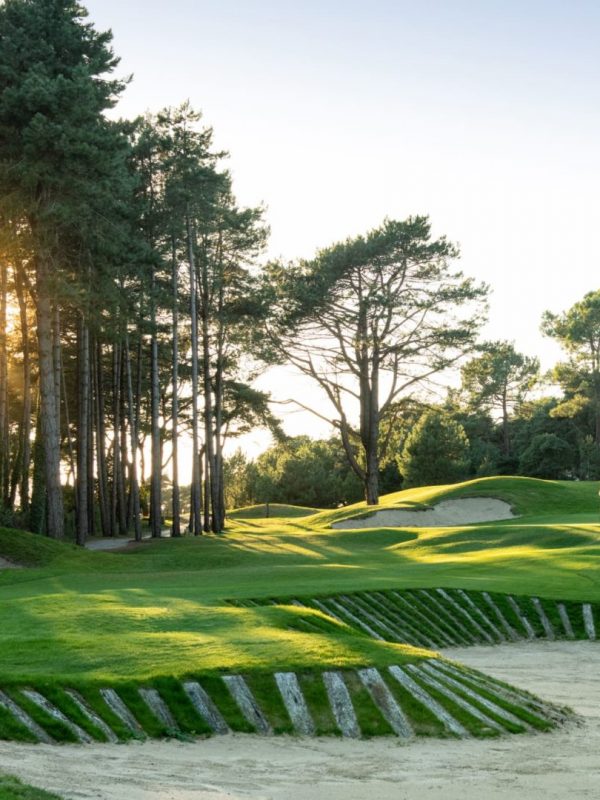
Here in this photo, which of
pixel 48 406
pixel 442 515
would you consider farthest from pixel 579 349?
pixel 48 406

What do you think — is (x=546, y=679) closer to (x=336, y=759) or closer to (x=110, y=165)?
(x=336, y=759)

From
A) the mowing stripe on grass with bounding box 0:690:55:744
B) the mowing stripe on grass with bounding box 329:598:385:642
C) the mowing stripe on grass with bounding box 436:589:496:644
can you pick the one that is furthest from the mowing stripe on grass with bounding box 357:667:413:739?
the mowing stripe on grass with bounding box 436:589:496:644

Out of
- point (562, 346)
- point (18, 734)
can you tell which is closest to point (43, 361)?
point (18, 734)

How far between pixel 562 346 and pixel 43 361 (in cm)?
6058

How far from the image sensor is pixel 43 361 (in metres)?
36.8

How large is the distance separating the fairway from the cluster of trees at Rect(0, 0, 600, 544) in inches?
342

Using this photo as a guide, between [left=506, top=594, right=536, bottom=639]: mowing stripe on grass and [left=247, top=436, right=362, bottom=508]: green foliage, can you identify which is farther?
[left=247, top=436, right=362, bottom=508]: green foliage

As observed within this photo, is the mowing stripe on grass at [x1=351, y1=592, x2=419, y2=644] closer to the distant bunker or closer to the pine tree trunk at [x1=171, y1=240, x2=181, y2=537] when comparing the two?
the pine tree trunk at [x1=171, y1=240, x2=181, y2=537]

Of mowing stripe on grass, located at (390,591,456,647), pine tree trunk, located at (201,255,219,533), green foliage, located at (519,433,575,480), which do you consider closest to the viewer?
mowing stripe on grass, located at (390,591,456,647)

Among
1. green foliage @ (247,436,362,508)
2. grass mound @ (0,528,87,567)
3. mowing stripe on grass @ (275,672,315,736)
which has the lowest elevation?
mowing stripe on grass @ (275,672,315,736)

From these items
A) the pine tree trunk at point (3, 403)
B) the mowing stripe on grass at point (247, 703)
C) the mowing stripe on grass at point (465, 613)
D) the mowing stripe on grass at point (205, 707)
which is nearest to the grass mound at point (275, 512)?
the pine tree trunk at point (3, 403)

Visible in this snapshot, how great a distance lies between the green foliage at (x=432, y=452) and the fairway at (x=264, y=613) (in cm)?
3969

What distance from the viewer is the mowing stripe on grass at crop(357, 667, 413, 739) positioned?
11.7 meters

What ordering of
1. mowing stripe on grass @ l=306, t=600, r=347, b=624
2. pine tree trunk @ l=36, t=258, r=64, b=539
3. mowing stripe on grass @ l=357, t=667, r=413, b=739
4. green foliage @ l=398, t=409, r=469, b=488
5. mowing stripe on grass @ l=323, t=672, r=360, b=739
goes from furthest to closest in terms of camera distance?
green foliage @ l=398, t=409, r=469, b=488 → pine tree trunk @ l=36, t=258, r=64, b=539 → mowing stripe on grass @ l=306, t=600, r=347, b=624 → mowing stripe on grass @ l=357, t=667, r=413, b=739 → mowing stripe on grass @ l=323, t=672, r=360, b=739
